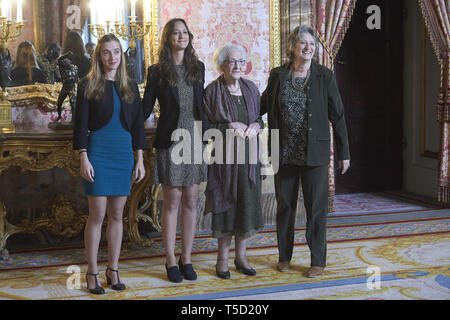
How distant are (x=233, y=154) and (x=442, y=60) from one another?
3215mm

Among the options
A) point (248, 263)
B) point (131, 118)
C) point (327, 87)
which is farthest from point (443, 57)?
point (131, 118)

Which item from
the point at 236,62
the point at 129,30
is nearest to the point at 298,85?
the point at 236,62

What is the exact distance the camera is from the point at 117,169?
3684 mm

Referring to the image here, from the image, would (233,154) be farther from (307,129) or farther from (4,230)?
(4,230)

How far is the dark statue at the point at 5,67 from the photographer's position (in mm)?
4762

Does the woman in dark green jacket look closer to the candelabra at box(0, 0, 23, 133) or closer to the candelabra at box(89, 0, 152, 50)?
the candelabra at box(89, 0, 152, 50)

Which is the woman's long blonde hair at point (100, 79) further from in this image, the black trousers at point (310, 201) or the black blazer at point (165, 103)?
the black trousers at point (310, 201)

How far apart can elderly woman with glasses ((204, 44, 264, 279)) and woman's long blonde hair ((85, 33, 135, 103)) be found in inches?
19.0

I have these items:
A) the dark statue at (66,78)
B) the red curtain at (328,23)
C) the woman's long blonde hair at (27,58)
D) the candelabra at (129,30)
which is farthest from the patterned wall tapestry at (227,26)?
the woman's long blonde hair at (27,58)

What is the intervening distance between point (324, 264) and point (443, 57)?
309cm

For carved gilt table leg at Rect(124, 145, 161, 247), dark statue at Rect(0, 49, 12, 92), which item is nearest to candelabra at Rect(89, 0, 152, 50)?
dark statue at Rect(0, 49, 12, 92)

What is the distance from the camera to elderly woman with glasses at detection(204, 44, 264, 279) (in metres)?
3.85
